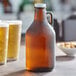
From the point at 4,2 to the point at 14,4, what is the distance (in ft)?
0.40

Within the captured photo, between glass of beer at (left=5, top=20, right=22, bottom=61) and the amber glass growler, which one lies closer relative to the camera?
the amber glass growler

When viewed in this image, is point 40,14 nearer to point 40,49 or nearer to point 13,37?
point 40,49

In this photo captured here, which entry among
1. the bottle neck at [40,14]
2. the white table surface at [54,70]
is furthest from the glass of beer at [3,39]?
the bottle neck at [40,14]

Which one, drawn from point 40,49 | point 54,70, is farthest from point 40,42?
point 54,70

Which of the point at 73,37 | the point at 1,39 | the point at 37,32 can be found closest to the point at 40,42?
the point at 37,32

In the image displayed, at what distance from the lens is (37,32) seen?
124 cm

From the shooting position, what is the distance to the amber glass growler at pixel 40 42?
1.24 m

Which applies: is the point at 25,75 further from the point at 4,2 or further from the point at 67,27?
the point at 4,2

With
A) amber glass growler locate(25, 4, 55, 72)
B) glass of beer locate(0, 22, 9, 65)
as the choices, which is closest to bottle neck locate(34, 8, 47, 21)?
amber glass growler locate(25, 4, 55, 72)

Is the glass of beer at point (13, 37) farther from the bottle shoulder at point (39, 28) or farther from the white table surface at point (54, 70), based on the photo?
the bottle shoulder at point (39, 28)

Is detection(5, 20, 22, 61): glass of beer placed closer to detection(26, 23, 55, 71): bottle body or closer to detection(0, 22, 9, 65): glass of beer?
detection(0, 22, 9, 65): glass of beer

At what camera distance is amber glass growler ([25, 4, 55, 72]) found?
4.07 feet

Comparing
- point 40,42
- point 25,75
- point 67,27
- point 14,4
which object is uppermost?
point 14,4

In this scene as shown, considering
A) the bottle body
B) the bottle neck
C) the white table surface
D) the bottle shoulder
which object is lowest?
the white table surface
